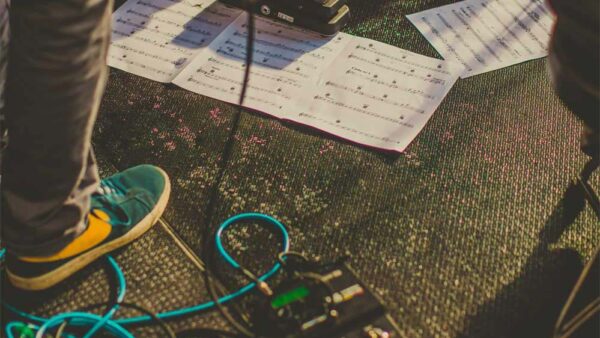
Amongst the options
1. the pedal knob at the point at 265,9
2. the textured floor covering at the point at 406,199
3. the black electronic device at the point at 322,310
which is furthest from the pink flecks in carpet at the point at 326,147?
the pedal knob at the point at 265,9

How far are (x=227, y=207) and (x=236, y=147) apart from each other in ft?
0.51

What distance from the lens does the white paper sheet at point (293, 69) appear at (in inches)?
46.2

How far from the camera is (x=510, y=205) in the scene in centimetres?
105

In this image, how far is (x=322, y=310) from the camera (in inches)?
31.4

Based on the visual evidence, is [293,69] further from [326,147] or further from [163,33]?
[163,33]

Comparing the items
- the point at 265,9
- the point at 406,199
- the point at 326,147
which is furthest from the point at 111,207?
the point at 265,9

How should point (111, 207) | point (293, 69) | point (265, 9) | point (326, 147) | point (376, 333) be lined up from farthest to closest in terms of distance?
1. point (265, 9)
2. point (293, 69)
3. point (326, 147)
4. point (111, 207)
5. point (376, 333)

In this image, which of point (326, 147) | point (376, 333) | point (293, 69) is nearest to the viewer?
point (376, 333)

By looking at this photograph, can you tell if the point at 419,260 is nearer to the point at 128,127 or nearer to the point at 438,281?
the point at 438,281

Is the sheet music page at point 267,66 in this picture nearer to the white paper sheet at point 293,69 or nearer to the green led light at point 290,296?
the white paper sheet at point 293,69

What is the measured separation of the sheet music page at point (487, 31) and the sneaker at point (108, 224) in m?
0.76

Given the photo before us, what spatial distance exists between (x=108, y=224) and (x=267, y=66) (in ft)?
1.79

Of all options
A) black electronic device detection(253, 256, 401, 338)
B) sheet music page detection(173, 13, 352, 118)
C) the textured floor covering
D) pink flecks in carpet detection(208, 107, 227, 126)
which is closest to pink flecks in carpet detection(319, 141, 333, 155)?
the textured floor covering

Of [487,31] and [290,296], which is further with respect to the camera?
[487,31]
